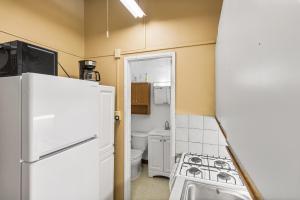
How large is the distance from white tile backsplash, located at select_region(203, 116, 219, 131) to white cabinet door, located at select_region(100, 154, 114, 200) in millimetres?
1185

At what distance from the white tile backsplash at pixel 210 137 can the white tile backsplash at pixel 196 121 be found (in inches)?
3.5

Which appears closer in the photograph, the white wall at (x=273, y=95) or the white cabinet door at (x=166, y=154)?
the white wall at (x=273, y=95)


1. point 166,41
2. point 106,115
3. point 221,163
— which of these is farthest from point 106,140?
point 166,41

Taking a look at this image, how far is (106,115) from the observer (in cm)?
199

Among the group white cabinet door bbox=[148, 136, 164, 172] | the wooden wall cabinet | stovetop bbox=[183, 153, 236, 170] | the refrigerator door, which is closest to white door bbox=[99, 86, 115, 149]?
the refrigerator door

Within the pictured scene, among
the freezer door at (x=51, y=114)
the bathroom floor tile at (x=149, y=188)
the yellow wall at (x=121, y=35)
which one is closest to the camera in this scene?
the freezer door at (x=51, y=114)

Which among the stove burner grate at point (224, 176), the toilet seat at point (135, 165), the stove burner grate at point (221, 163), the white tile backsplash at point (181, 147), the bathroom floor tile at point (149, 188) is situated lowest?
the bathroom floor tile at point (149, 188)

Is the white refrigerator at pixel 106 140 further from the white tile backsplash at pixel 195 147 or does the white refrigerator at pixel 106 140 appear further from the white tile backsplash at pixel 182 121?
the white tile backsplash at pixel 195 147

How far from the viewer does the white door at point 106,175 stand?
74.7 inches

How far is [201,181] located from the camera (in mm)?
1338

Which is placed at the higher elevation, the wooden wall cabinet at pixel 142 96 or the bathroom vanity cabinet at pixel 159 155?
the wooden wall cabinet at pixel 142 96

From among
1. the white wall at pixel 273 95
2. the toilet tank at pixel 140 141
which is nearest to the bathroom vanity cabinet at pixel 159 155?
the toilet tank at pixel 140 141

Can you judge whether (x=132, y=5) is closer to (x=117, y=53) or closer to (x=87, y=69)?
(x=117, y=53)

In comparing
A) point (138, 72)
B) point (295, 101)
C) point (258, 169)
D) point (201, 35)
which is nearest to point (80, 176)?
point (258, 169)
